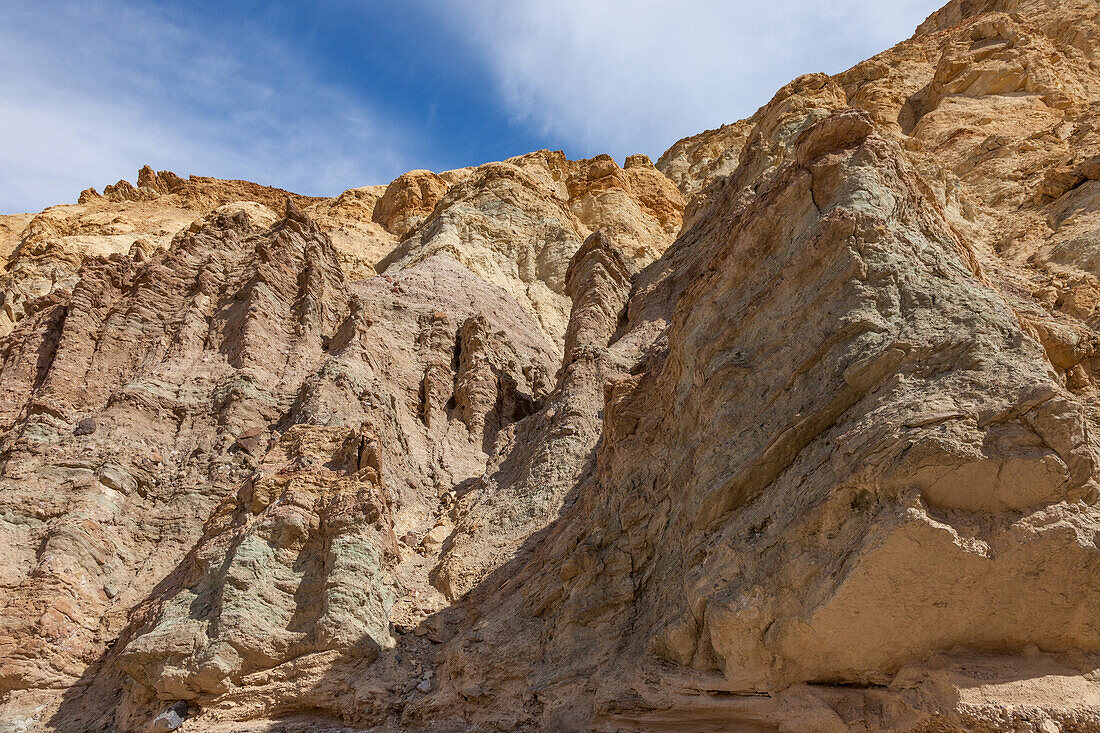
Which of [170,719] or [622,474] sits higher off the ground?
[622,474]

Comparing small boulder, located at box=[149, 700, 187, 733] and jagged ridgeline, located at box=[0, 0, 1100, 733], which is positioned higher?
jagged ridgeline, located at box=[0, 0, 1100, 733]

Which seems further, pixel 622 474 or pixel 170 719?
pixel 622 474

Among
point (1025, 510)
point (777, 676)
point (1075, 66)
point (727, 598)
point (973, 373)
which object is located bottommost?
point (777, 676)

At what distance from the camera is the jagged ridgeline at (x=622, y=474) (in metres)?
6.03

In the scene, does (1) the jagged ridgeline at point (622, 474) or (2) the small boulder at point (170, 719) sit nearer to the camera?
(1) the jagged ridgeline at point (622, 474)

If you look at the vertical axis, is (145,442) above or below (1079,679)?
above

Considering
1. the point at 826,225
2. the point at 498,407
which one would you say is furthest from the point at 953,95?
the point at 826,225

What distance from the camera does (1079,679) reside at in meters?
5.54

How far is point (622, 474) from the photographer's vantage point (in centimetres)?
1080

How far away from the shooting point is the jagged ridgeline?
6.03 meters

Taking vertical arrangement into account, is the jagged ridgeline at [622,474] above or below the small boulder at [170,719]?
above

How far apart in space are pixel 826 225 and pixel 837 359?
6.45 ft

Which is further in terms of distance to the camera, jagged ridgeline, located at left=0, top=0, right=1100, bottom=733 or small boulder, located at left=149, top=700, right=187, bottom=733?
small boulder, located at left=149, top=700, right=187, bottom=733

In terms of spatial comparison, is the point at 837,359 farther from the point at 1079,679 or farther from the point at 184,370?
the point at 184,370
